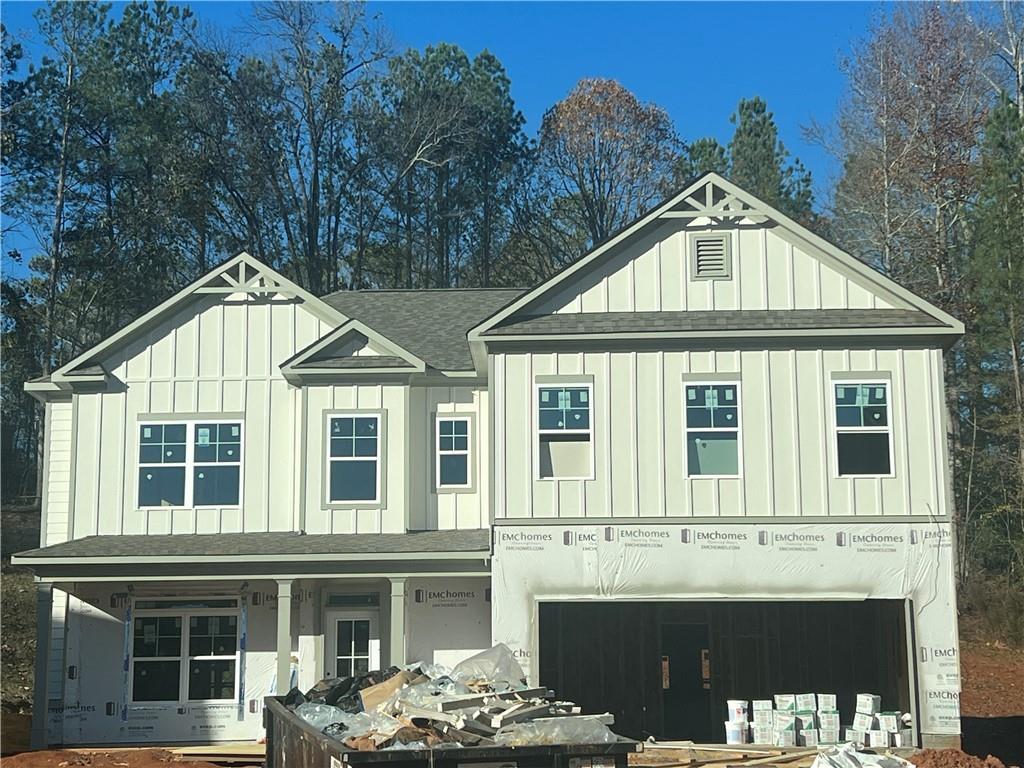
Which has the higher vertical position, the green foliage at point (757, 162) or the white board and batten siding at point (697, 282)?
the green foliage at point (757, 162)

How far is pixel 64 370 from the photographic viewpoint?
902 inches

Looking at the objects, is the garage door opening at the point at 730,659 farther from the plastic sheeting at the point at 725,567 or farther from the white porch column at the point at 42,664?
the white porch column at the point at 42,664

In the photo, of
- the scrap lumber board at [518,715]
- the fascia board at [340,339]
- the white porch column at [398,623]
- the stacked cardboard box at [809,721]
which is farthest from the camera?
the fascia board at [340,339]

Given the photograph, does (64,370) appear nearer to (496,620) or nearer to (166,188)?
(496,620)

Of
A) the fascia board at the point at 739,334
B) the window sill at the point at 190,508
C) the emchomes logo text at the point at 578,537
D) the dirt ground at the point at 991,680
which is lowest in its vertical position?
the dirt ground at the point at 991,680

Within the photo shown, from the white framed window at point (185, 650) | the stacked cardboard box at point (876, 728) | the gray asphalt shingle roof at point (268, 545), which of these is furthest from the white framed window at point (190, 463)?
the stacked cardboard box at point (876, 728)

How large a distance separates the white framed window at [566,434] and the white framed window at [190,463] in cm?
569

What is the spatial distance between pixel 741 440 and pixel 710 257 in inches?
120

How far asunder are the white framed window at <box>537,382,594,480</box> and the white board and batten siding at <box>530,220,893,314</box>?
4.88 feet

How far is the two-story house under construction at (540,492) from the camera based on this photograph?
65.5ft

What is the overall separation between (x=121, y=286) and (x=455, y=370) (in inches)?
938

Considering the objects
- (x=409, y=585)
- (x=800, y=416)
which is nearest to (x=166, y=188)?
(x=409, y=585)

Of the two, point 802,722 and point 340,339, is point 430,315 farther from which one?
point 802,722

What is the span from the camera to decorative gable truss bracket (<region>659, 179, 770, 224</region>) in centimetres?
2105
